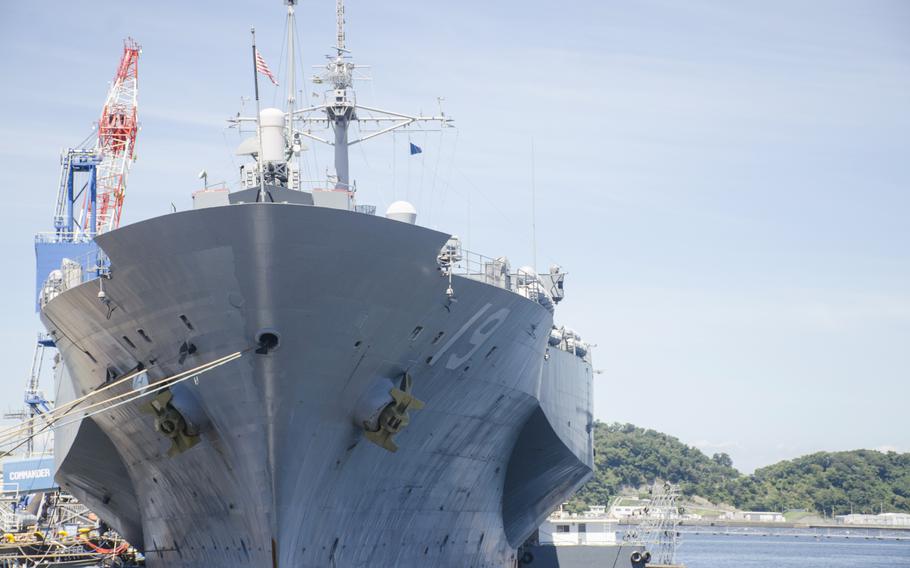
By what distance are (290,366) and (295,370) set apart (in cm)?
12

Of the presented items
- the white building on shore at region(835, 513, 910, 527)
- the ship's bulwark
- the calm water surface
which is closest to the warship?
the ship's bulwark

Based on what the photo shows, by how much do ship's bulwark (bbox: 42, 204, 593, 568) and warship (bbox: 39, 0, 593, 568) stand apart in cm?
4

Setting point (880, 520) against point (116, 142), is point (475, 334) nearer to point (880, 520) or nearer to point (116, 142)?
point (116, 142)

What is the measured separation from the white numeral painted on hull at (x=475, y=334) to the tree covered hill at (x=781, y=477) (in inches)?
4869

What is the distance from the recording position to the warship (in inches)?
822

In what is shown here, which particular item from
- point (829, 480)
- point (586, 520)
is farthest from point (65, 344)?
point (829, 480)

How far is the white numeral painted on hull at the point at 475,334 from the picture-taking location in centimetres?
2352

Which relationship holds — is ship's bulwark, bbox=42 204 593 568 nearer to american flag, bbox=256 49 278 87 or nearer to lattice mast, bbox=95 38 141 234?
american flag, bbox=256 49 278 87

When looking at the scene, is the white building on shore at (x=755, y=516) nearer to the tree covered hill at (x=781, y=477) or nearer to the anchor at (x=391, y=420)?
the tree covered hill at (x=781, y=477)

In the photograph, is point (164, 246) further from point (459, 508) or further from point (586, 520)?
point (586, 520)

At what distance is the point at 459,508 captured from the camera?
89.8ft

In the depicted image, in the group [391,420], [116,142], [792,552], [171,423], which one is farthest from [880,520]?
[171,423]

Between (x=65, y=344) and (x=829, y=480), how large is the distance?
465ft

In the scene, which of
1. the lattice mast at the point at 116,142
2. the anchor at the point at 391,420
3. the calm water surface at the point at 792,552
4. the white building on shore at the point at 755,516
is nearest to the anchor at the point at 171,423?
the anchor at the point at 391,420
